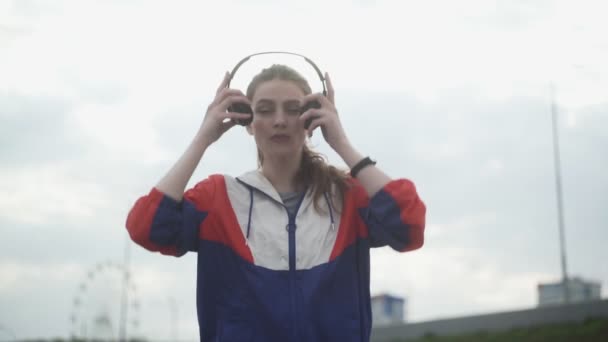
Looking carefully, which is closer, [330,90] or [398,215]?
[398,215]

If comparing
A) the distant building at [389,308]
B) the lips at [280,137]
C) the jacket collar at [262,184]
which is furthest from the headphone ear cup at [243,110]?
the distant building at [389,308]

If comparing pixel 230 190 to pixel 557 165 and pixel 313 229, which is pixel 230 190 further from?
pixel 557 165

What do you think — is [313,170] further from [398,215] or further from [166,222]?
[166,222]

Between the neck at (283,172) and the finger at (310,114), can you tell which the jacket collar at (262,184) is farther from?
the finger at (310,114)

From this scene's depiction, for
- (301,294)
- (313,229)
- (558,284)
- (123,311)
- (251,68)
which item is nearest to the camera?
(301,294)

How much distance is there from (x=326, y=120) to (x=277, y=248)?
711 millimetres

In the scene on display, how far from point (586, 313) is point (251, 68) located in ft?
73.3

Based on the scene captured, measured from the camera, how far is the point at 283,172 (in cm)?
453

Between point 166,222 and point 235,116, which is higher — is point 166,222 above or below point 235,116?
below

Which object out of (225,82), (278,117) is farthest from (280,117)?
(225,82)

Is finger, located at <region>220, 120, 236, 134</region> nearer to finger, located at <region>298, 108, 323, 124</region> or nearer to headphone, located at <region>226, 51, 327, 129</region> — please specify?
headphone, located at <region>226, 51, 327, 129</region>

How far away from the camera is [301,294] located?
4.00 meters

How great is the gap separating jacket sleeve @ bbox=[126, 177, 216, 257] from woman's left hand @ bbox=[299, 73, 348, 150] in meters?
0.67

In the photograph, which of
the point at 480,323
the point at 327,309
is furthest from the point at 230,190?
the point at 480,323
